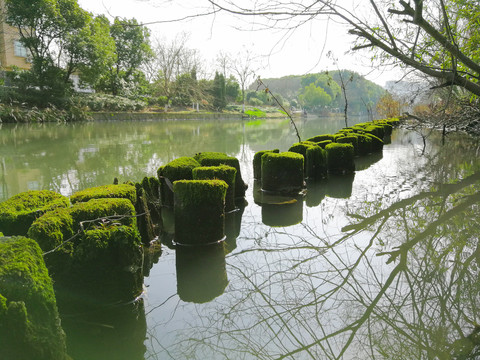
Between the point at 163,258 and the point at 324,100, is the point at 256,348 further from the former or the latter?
the point at 324,100

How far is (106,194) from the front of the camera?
372cm

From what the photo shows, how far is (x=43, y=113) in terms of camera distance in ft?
87.5

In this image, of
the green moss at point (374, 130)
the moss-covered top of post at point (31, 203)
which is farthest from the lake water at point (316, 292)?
the green moss at point (374, 130)

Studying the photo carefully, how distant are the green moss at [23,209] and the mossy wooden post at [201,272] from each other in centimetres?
133

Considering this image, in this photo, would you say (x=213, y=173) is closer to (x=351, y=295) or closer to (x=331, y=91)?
(x=351, y=295)

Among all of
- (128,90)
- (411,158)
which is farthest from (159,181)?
(128,90)

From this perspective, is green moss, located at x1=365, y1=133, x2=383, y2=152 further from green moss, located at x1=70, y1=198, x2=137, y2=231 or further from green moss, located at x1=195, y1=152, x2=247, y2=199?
green moss, located at x1=70, y1=198, x2=137, y2=231

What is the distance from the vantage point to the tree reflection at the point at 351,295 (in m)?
2.42

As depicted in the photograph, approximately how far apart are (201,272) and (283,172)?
3.73 m

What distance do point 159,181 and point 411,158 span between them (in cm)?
913

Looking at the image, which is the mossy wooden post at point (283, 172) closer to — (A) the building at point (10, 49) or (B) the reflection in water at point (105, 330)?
(B) the reflection in water at point (105, 330)

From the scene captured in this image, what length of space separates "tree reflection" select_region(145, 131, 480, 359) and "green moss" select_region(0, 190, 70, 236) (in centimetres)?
175

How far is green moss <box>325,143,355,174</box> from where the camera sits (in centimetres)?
918

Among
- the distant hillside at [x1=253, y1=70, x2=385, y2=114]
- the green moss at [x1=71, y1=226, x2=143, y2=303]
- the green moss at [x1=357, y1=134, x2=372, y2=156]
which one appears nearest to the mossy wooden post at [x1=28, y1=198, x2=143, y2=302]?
the green moss at [x1=71, y1=226, x2=143, y2=303]
